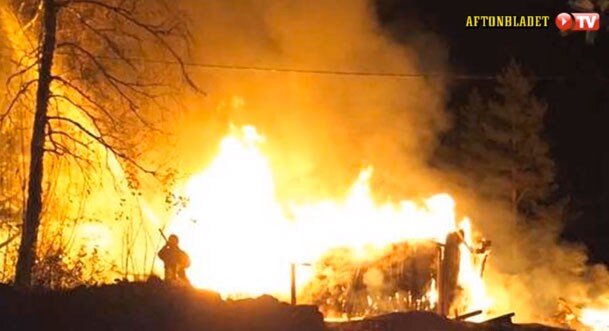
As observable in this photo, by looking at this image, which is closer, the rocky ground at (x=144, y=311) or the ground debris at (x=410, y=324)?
the rocky ground at (x=144, y=311)

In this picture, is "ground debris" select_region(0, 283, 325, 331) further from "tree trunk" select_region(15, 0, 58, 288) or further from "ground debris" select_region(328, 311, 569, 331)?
"tree trunk" select_region(15, 0, 58, 288)

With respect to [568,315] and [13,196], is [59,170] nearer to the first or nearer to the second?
[13,196]

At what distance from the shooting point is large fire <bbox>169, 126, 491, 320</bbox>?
18547 millimetres

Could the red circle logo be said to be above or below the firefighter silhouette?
above

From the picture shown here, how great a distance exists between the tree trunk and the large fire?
5085 mm

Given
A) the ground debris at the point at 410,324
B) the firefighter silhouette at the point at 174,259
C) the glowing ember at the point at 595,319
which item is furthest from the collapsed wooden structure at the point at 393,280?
the glowing ember at the point at 595,319

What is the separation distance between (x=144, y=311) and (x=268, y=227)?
9.14 m

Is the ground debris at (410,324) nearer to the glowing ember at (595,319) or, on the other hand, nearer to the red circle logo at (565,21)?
the glowing ember at (595,319)

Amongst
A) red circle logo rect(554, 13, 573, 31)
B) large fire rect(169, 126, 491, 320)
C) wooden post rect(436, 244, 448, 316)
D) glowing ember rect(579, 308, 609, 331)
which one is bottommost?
glowing ember rect(579, 308, 609, 331)

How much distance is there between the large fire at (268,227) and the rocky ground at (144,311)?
19.6 feet

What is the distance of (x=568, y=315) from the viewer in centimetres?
2062

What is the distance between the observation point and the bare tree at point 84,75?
13.3 metres

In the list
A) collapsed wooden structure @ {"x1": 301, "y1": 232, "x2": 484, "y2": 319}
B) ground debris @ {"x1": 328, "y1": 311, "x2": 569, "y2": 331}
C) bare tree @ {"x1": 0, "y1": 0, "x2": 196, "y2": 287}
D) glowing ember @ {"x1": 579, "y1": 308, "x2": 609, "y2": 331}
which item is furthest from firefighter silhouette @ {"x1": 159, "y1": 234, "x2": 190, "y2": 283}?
glowing ember @ {"x1": 579, "y1": 308, "x2": 609, "y2": 331}

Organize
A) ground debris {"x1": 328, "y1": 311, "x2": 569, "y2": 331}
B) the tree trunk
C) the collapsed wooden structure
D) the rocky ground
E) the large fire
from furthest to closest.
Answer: the large fire, the collapsed wooden structure, the tree trunk, ground debris {"x1": 328, "y1": 311, "x2": 569, "y2": 331}, the rocky ground
